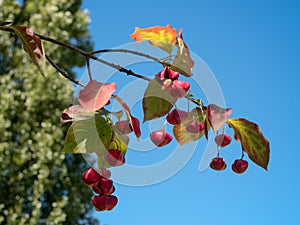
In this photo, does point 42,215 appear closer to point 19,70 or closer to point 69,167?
A: point 69,167

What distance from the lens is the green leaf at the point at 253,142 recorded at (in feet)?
2.20

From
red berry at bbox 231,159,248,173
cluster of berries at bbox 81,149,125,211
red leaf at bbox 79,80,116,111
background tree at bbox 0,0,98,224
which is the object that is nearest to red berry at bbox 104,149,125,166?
cluster of berries at bbox 81,149,125,211

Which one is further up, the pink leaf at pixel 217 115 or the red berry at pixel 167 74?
the red berry at pixel 167 74

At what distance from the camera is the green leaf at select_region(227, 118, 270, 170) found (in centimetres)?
67

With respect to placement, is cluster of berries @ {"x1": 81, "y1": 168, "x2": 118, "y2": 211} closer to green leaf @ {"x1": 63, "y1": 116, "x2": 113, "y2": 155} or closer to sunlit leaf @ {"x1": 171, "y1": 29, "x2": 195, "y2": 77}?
green leaf @ {"x1": 63, "y1": 116, "x2": 113, "y2": 155}

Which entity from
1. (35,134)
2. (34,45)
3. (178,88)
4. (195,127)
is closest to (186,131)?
(195,127)

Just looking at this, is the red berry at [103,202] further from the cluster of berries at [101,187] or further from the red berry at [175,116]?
the red berry at [175,116]

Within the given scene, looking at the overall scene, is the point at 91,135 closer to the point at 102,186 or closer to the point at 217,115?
the point at 102,186

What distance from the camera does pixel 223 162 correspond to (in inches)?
29.2

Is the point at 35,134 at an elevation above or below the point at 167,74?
above

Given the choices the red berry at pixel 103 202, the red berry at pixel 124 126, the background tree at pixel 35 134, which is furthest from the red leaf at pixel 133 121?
the background tree at pixel 35 134

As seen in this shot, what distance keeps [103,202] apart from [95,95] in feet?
0.63

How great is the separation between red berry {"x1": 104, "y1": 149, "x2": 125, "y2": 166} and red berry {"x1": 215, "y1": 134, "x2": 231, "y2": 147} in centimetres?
17

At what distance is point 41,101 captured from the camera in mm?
4898
